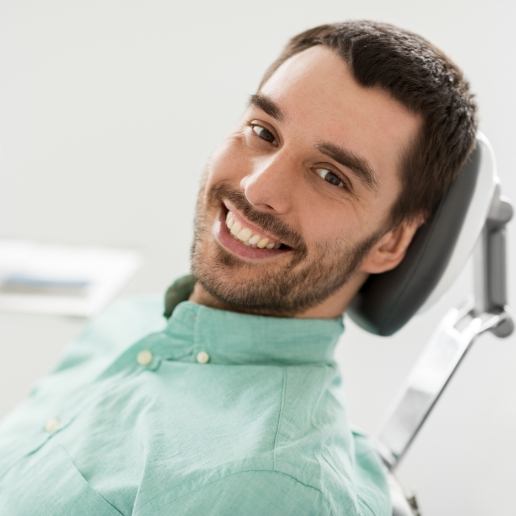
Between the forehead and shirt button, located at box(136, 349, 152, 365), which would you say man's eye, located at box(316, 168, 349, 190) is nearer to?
the forehead

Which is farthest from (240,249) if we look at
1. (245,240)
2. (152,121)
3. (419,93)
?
(152,121)

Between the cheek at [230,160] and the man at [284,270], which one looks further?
the cheek at [230,160]

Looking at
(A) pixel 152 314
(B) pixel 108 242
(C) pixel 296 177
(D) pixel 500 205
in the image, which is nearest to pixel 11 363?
(B) pixel 108 242

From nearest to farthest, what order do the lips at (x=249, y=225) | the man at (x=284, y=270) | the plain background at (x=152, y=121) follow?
the man at (x=284, y=270)
the lips at (x=249, y=225)
the plain background at (x=152, y=121)

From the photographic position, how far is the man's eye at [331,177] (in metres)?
1.12

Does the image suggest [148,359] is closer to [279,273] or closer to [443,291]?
[279,273]

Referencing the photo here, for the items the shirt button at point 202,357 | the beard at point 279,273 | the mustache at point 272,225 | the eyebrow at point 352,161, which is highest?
the eyebrow at point 352,161

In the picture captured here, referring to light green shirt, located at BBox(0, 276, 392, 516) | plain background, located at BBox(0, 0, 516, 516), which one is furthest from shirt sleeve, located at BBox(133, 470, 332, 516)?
plain background, located at BBox(0, 0, 516, 516)

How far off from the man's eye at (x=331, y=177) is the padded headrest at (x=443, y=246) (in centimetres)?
A: 15

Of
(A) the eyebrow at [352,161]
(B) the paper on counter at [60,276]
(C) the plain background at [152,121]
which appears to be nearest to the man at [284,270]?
(A) the eyebrow at [352,161]

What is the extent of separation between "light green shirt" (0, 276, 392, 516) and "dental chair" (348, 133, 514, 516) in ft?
0.23

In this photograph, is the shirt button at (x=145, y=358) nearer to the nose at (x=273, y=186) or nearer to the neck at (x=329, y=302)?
the neck at (x=329, y=302)

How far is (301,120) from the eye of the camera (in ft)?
3.62

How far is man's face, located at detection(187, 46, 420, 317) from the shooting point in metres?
1.08
